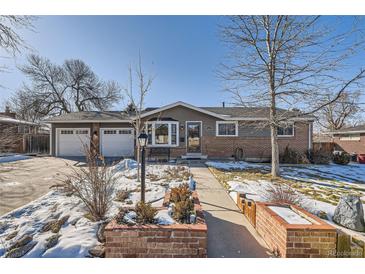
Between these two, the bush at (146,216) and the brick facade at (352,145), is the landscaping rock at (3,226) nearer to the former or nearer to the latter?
the bush at (146,216)

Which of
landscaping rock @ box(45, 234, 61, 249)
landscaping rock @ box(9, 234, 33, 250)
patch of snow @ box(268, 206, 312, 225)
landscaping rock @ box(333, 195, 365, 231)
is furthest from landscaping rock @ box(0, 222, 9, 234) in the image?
landscaping rock @ box(333, 195, 365, 231)

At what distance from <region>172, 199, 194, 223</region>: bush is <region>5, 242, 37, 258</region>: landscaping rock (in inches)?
90.7

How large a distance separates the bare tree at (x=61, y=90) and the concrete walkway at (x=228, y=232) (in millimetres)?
24698

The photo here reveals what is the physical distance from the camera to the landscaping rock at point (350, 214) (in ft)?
11.4

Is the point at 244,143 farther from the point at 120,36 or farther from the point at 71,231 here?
the point at 71,231

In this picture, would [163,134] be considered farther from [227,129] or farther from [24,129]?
[24,129]

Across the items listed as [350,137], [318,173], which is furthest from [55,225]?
[350,137]

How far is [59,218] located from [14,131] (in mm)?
3885

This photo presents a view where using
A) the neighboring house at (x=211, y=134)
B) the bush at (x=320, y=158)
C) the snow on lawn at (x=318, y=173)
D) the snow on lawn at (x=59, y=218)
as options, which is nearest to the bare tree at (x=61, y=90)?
the neighboring house at (x=211, y=134)

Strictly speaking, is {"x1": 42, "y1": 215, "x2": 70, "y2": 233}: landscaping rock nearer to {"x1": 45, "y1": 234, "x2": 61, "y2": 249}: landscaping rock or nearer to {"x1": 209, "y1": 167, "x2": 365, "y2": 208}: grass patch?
{"x1": 45, "y1": 234, "x2": 61, "y2": 249}: landscaping rock

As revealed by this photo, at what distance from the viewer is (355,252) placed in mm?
2379

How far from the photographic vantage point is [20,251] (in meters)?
2.77

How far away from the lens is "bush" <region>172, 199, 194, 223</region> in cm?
265
